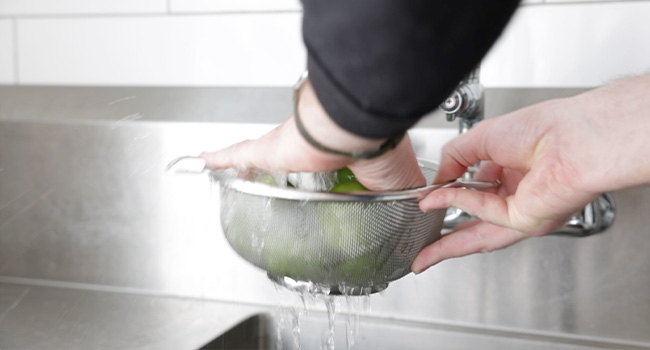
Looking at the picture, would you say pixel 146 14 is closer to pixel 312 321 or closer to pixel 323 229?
pixel 312 321

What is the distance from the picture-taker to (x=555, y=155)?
21.1 inches

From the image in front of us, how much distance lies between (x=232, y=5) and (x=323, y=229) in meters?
0.54

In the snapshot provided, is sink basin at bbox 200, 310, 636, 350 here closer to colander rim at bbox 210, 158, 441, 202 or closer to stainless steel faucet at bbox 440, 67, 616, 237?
stainless steel faucet at bbox 440, 67, 616, 237

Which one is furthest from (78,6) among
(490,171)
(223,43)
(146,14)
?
(490,171)

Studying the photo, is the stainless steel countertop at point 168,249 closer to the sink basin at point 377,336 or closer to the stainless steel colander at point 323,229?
the sink basin at point 377,336

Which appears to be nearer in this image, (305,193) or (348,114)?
(348,114)

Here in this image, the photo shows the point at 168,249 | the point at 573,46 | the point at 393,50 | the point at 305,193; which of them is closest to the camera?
the point at 393,50

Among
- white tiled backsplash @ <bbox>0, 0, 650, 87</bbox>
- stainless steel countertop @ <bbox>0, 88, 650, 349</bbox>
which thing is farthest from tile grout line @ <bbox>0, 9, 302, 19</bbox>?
stainless steel countertop @ <bbox>0, 88, 650, 349</bbox>

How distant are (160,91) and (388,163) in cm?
60

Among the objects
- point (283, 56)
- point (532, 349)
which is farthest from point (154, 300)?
point (532, 349)

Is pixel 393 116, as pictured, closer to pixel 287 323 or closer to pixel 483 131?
pixel 483 131

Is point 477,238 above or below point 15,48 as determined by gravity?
below

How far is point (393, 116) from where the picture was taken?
39cm

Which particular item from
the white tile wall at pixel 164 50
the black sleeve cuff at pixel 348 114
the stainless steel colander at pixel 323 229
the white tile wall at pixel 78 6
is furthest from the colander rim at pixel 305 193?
the white tile wall at pixel 78 6
